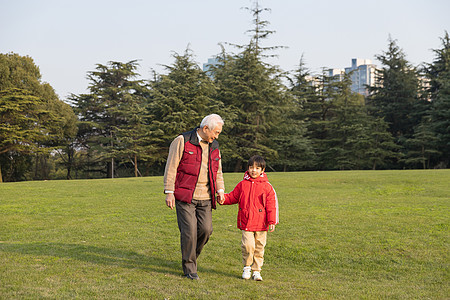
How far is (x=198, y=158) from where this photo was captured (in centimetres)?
528

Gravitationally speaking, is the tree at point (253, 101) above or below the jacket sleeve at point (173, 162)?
above

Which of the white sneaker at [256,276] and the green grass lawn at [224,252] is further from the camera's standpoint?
the white sneaker at [256,276]

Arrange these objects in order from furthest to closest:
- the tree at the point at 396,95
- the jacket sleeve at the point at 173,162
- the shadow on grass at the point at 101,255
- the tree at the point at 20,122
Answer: the tree at the point at 396,95 < the tree at the point at 20,122 < the shadow on grass at the point at 101,255 < the jacket sleeve at the point at 173,162

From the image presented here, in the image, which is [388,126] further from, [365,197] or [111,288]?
[111,288]

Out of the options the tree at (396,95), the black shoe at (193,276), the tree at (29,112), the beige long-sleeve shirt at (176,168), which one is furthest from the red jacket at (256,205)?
the tree at (396,95)

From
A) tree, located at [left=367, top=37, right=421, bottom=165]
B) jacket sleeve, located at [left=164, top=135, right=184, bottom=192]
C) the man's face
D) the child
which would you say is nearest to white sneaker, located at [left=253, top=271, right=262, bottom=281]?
the child

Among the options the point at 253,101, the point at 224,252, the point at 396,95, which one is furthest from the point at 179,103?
the point at 224,252

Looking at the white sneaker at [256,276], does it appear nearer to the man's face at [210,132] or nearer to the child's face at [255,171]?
the child's face at [255,171]

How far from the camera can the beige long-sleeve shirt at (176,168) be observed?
5164 mm

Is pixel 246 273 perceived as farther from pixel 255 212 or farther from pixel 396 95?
pixel 396 95

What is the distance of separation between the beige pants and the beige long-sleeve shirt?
707mm

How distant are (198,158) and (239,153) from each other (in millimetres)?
35266

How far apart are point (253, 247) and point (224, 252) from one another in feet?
6.41

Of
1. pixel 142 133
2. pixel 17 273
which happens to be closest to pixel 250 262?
pixel 17 273
